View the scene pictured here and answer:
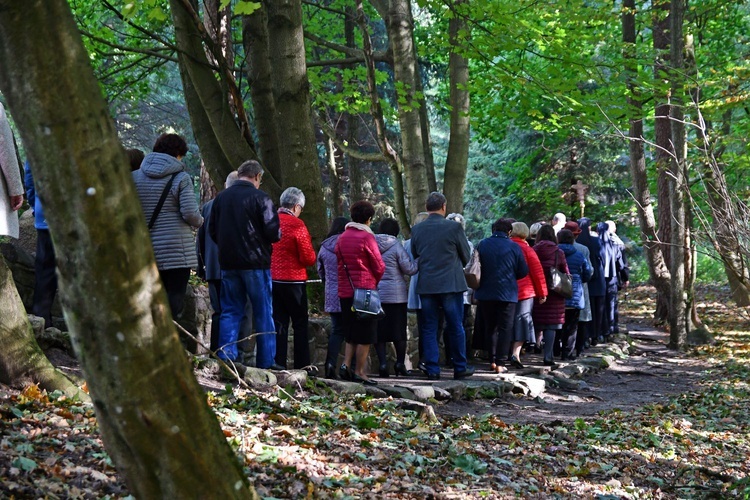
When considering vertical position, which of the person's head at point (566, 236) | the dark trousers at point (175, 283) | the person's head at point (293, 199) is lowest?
the dark trousers at point (175, 283)

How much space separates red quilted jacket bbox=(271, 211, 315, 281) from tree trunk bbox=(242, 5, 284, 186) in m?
2.38

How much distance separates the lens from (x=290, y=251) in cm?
890

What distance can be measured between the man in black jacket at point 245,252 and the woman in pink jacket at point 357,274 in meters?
1.12

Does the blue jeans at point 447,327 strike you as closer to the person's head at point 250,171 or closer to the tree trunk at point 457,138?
the person's head at point 250,171

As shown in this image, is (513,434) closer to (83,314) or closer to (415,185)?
(83,314)

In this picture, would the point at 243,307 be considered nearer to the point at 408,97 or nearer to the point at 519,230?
the point at 519,230

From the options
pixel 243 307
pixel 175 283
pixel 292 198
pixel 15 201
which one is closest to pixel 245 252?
pixel 243 307

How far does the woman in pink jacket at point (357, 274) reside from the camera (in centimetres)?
912

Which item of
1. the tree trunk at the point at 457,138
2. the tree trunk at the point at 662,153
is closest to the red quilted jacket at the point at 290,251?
the tree trunk at the point at 457,138

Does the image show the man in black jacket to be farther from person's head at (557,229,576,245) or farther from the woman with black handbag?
person's head at (557,229,576,245)

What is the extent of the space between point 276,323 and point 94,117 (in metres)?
6.55

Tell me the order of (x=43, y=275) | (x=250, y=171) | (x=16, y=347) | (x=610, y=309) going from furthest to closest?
(x=610, y=309) → (x=250, y=171) → (x=43, y=275) → (x=16, y=347)

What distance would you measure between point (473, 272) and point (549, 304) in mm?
1924

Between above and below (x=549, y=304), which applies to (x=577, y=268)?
above
